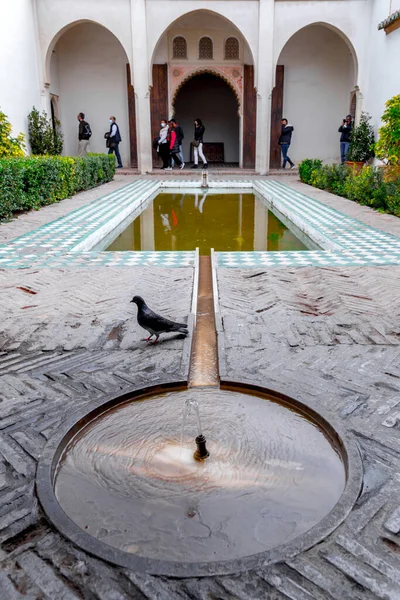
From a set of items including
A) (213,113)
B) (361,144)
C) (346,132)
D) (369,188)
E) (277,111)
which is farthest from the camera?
(213,113)

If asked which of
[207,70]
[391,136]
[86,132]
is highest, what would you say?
[207,70]

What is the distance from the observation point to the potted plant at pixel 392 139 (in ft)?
32.6

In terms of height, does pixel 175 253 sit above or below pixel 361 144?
below

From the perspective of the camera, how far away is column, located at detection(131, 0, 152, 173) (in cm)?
1594

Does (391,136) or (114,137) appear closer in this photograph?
(391,136)

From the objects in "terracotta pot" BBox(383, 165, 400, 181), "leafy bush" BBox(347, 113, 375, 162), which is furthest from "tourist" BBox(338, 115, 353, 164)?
"terracotta pot" BBox(383, 165, 400, 181)

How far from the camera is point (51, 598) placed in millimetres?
1570

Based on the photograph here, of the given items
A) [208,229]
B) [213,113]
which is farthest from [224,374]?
[213,113]

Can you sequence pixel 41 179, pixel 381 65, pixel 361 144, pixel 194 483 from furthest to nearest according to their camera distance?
pixel 381 65, pixel 361 144, pixel 41 179, pixel 194 483

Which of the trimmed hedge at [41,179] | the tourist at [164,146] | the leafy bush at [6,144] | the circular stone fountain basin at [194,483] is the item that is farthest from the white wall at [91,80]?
the circular stone fountain basin at [194,483]

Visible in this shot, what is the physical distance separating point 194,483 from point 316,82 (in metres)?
18.9

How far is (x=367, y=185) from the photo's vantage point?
974 cm

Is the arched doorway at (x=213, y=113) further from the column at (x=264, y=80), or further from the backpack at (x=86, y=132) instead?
the backpack at (x=86, y=132)

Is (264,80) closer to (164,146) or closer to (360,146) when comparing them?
(164,146)
